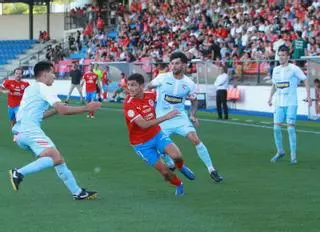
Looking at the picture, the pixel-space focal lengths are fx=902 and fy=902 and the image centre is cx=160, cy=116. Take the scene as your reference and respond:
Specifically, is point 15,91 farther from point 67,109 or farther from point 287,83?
point 67,109

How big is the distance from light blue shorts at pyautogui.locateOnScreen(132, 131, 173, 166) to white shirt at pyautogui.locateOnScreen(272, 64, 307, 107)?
447cm

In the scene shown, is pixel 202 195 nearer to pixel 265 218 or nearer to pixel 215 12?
pixel 265 218

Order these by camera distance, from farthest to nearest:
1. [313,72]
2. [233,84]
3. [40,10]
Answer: [40,10] → [233,84] → [313,72]

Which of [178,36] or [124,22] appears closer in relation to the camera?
[178,36]

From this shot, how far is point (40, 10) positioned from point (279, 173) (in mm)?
57831

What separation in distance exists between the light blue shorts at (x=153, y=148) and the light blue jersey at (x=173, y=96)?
5.80 feet

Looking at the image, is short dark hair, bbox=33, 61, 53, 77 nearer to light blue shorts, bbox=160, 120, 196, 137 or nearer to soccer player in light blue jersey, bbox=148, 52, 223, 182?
soccer player in light blue jersey, bbox=148, 52, 223, 182

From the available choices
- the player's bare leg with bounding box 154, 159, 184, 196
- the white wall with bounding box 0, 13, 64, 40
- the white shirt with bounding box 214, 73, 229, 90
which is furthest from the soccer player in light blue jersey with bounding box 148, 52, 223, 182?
the white wall with bounding box 0, 13, 64, 40

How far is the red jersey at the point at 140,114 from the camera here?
11508 millimetres

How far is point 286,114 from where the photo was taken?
15891mm

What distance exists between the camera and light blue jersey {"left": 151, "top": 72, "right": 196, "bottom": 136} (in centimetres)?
1362

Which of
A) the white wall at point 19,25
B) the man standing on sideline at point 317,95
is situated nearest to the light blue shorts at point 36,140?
the man standing on sideline at point 317,95

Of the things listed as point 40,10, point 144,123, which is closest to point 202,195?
point 144,123

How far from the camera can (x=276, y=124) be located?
15914 millimetres
